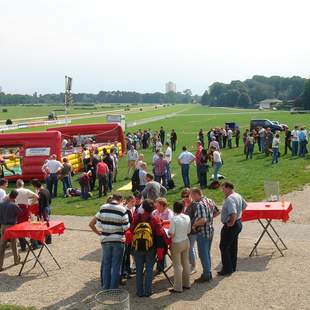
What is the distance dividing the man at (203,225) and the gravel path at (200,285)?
29cm

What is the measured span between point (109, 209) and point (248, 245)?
4.29 metres

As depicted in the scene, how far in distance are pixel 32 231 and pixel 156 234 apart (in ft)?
9.47

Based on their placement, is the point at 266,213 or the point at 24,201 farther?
the point at 24,201

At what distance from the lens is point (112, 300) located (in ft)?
25.2

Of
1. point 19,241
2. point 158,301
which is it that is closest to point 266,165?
point 19,241

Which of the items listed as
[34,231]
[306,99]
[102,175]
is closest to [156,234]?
[34,231]

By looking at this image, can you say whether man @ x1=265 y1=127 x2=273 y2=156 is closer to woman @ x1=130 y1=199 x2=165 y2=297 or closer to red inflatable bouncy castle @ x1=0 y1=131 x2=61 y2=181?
red inflatable bouncy castle @ x1=0 y1=131 x2=61 y2=181

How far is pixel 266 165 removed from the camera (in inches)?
894

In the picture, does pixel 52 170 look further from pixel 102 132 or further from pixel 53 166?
pixel 102 132

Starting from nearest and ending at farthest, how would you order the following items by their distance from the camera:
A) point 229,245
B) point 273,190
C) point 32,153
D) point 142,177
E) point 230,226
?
point 230,226, point 229,245, point 273,190, point 142,177, point 32,153

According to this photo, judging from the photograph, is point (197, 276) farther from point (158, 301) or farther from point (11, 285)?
point (11, 285)

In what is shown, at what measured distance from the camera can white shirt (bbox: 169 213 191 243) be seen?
8.30 m

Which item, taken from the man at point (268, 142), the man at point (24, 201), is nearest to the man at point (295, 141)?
the man at point (268, 142)

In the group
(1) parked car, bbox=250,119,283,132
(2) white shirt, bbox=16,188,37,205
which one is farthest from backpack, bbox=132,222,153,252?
(1) parked car, bbox=250,119,283,132
